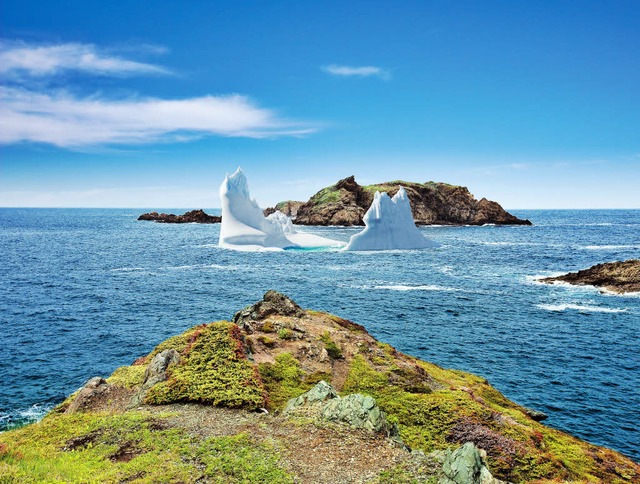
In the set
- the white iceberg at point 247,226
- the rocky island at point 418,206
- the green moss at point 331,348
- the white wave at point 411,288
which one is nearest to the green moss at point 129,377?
the green moss at point 331,348

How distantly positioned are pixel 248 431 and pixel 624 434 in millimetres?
20904

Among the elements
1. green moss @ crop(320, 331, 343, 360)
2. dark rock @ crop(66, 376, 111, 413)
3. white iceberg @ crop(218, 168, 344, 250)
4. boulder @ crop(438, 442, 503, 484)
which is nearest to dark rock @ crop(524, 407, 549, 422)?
green moss @ crop(320, 331, 343, 360)

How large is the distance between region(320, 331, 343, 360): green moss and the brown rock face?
4865cm

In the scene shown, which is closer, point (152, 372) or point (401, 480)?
point (401, 480)

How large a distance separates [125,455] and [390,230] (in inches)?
3276

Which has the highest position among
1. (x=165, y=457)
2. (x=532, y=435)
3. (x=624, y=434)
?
(x=165, y=457)

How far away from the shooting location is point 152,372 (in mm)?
19516

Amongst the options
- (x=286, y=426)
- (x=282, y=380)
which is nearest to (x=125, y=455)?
(x=286, y=426)

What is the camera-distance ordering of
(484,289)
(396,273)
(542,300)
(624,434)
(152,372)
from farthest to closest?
(396,273) < (484,289) < (542,300) < (624,434) < (152,372)

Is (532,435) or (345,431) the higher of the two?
(345,431)

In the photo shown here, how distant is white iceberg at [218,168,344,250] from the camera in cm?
8875

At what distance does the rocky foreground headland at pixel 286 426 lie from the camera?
12.5 meters

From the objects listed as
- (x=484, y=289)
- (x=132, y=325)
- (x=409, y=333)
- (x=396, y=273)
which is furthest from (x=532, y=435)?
(x=396, y=273)

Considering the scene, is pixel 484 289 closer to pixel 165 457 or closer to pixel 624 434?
pixel 624 434
